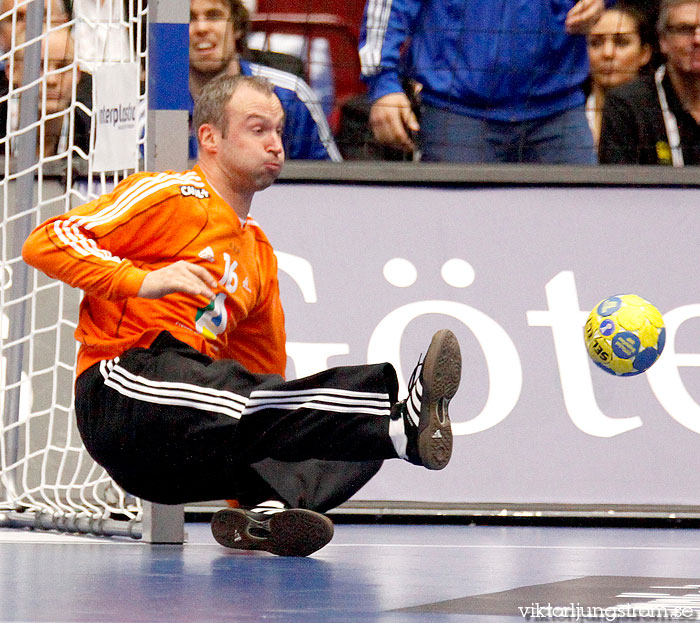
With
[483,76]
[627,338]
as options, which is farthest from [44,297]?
[627,338]

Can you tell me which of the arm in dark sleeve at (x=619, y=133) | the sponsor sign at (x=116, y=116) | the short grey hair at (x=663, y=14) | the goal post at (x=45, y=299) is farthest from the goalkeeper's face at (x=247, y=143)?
the short grey hair at (x=663, y=14)

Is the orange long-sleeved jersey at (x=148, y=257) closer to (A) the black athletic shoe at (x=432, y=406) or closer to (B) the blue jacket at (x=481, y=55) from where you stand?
(A) the black athletic shoe at (x=432, y=406)

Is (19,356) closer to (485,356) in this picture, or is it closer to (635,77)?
(485,356)

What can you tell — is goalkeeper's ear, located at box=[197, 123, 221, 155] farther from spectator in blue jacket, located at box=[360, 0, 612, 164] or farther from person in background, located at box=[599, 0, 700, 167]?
person in background, located at box=[599, 0, 700, 167]

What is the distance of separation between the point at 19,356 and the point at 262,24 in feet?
7.16

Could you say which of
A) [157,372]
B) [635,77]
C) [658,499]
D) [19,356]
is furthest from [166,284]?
[635,77]

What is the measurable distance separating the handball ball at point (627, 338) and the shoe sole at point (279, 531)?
1383 millimetres

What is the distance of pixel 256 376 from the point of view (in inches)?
161

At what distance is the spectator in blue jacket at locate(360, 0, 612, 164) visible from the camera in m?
6.32

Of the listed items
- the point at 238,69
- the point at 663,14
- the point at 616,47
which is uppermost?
the point at 663,14

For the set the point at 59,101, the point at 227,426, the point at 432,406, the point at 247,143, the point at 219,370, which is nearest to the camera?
the point at 432,406

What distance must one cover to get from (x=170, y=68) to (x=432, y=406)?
1.86 meters

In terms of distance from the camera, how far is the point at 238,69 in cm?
638

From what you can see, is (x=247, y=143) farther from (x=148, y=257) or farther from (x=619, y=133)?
(x=619, y=133)
